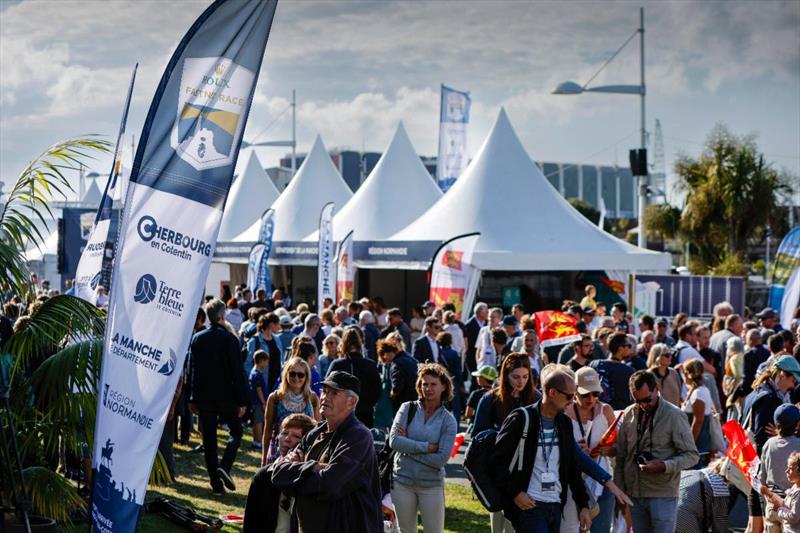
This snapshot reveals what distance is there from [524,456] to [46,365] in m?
3.06

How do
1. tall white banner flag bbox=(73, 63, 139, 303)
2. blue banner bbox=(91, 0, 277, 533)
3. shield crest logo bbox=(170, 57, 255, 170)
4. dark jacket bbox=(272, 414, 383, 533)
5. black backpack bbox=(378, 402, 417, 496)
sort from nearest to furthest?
dark jacket bbox=(272, 414, 383, 533) < blue banner bbox=(91, 0, 277, 533) < shield crest logo bbox=(170, 57, 255, 170) < black backpack bbox=(378, 402, 417, 496) < tall white banner flag bbox=(73, 63, 139, 303)

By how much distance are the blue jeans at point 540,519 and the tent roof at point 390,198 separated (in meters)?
21.3

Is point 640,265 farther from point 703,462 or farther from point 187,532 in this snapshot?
point 187,532

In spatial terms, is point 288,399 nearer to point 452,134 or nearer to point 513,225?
point 513,225

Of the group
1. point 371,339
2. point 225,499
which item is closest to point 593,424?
point 225,499

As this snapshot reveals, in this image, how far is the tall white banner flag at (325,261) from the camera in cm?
2294

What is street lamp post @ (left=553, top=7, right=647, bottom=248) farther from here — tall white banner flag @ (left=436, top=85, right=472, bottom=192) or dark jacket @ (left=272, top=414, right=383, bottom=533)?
dark jacket @ (left=272, top=414, right=383, bottom=533)

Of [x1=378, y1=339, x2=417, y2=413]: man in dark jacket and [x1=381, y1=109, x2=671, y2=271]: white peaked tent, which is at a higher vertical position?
[x1=381, y1=109, x2=671, y2=271]: white peaked tent

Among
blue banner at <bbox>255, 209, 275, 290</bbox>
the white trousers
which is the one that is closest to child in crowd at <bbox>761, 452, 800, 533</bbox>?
the white trousers

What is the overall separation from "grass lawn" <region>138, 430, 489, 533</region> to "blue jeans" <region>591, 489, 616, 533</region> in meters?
1.67

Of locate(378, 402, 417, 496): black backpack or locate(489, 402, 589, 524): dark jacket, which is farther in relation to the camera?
locate(378, 402, 417, 496): black backpack

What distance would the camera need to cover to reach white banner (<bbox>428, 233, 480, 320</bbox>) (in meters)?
20.6

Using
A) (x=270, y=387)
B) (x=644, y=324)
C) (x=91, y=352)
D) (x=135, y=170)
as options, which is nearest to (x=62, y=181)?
(x=91, y=352)

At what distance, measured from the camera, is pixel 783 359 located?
923 centimetres
